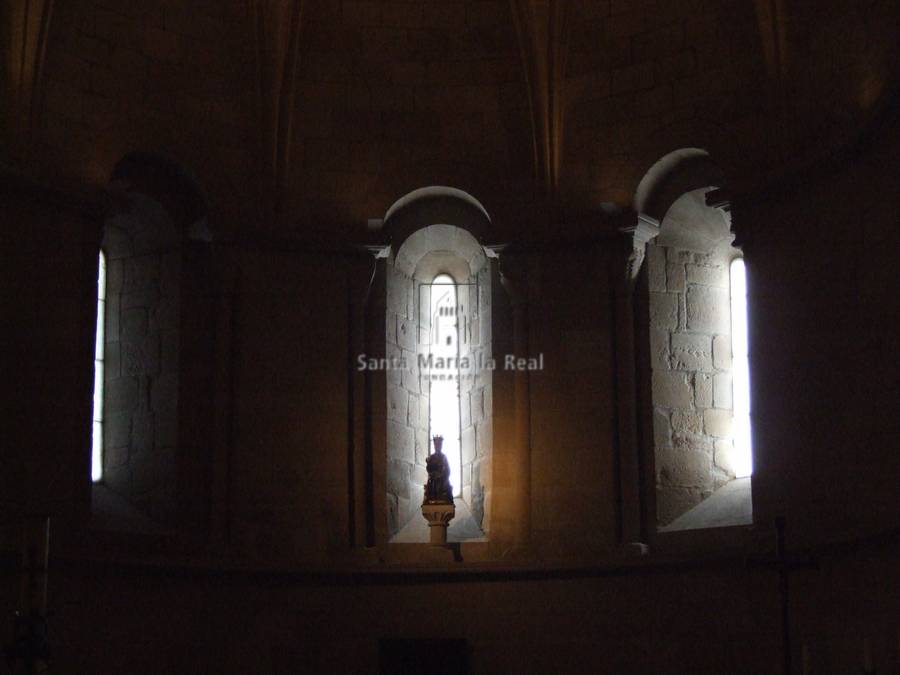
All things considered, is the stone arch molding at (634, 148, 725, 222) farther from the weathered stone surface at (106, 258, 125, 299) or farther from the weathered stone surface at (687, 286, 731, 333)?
the weathered stone surface at (106, 258, 125, 299)

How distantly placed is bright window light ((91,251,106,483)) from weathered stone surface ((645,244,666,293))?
177 inches

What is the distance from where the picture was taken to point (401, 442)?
1484 cm

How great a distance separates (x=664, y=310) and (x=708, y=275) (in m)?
0.58

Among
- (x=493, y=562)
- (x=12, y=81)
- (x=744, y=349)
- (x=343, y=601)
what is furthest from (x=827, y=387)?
(x=12, y=81)

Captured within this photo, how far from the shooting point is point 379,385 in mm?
14648

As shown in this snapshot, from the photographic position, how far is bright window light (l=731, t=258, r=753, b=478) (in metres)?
14.6

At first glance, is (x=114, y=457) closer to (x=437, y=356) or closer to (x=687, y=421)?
(x=437, y=356)

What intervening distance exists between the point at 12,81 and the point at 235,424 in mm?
3184

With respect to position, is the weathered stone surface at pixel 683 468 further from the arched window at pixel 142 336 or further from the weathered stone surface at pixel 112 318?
the weathered stone surface at pixel 112 318

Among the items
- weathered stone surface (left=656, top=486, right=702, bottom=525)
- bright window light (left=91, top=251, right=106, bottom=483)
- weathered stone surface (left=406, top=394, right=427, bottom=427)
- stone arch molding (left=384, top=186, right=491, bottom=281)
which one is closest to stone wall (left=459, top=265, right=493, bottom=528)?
stone arch molding (left=384, top=186, right=491, bottom=281)

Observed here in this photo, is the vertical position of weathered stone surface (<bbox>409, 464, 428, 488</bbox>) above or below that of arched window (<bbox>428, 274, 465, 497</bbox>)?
below

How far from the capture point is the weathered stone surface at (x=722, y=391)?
14617 millimetres

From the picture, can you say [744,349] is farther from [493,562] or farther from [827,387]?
[493,562]

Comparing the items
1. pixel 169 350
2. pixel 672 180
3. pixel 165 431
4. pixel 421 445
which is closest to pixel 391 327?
pixel 421 445
